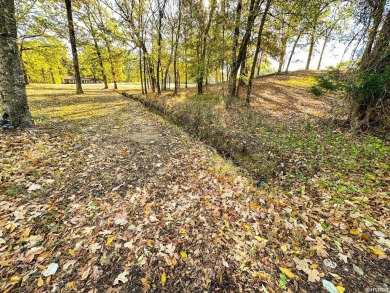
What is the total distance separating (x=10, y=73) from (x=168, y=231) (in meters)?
6.09

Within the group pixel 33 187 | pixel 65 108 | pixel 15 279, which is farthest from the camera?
pixel 65 108

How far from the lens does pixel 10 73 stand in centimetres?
475

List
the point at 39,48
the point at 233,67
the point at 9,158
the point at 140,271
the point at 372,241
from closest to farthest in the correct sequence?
1. the point at 140,271
2. the point at 372,241
3. the point at 9,158
4. the point at 233,67
5. the point at 39,48

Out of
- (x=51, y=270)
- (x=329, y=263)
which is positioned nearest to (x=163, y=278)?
(x=51, y=270)

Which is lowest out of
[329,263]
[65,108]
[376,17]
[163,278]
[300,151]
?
[163,278]

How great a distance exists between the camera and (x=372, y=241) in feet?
8.63

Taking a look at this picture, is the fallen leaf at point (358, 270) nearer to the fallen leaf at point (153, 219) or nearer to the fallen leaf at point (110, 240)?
the fallen leaf at point (153, 219)

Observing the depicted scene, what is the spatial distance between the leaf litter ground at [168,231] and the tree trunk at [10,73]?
724 millimetres

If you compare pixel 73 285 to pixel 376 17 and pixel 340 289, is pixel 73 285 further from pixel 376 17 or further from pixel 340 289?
pixel 376 17

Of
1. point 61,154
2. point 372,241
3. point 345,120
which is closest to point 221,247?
point 372,241

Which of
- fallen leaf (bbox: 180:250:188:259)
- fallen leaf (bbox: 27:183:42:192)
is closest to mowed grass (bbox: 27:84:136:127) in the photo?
fallen leaf (bbox: 27:183:42:192)

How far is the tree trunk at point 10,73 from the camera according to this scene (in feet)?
14.8

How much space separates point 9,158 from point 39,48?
1439 cm

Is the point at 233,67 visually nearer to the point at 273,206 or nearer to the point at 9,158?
the point at 273,206
